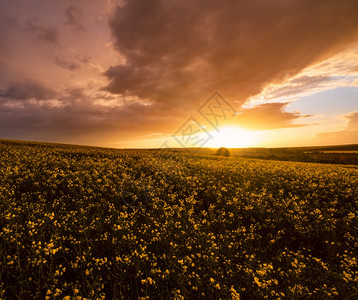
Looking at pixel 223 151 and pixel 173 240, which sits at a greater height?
pixel 223 151

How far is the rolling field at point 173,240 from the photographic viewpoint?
14.4 ft

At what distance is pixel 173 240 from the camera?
617 cm

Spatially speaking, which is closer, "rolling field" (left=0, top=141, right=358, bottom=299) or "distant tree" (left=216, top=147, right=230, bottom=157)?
"rolling field" (left=0, top=141, right=358, bottom=299)

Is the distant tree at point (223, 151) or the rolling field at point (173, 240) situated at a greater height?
the distant tree at point (223, 151)

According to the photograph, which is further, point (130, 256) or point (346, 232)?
point (346, 232)

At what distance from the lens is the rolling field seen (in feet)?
14.4

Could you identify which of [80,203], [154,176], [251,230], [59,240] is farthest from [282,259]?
[154,176]

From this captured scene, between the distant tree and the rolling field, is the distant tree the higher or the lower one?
the higher one

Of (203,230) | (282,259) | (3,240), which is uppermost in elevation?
(3,240)

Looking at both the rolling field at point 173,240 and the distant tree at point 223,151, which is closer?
the rolling field at point 173,240

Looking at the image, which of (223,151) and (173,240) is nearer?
(173,240)

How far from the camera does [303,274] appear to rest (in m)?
5.27

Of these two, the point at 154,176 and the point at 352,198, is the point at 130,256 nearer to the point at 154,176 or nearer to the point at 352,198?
the point at 154,176

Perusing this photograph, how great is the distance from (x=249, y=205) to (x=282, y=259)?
122 inches
